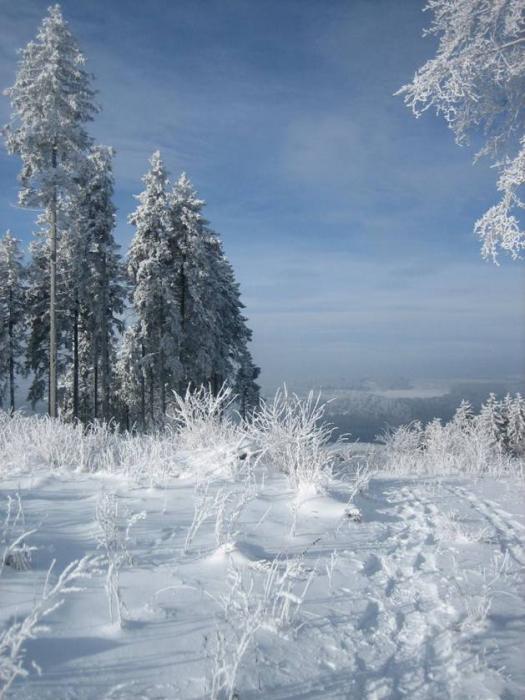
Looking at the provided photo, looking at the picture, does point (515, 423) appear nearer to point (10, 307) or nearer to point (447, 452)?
point (447, 452)

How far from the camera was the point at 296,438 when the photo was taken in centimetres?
676

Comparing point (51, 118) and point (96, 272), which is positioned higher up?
point (51, 118)

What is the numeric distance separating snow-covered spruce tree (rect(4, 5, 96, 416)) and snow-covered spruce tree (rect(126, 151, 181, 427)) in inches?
226

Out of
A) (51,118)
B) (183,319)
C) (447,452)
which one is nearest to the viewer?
(447,452)

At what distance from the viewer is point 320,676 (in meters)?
2.55

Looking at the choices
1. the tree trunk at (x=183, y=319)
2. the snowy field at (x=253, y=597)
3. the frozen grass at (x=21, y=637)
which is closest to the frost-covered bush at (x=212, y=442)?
the snowy field at (x=253, y=597)

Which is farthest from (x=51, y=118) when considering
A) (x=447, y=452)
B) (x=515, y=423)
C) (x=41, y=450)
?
(x=515, y=423)

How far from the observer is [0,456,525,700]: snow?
2.43 metres

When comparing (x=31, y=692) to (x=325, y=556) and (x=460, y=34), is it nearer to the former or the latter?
(x=325, y=556)

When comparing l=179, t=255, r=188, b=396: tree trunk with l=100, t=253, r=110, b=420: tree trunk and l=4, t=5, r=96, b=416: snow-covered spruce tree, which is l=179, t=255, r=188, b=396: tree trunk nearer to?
l=100, t=253, r=110, b=420: tree trunk

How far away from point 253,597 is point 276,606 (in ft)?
0.53

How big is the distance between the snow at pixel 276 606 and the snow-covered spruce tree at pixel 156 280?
17.2 metres

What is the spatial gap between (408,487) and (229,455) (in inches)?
130

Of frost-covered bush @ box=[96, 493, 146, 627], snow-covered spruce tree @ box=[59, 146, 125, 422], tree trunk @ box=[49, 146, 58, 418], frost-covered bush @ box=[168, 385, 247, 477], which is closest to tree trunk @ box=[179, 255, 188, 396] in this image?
snow-covered spruce tree @ box=[59, 146, 125, 422]
